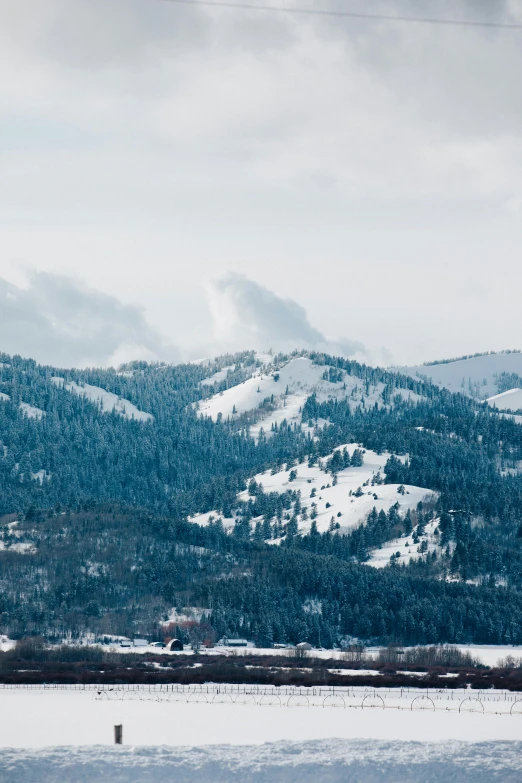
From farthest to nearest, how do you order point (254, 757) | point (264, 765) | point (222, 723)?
point (222, 723), point (254, 757), point (264, 765)

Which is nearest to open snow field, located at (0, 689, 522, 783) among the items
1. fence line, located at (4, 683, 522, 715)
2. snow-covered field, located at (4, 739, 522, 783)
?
snow-covered field, located at (4, 739, 522, 783)

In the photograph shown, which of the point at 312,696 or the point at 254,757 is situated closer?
the point at 254,757

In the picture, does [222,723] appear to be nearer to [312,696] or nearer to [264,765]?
[264,765]

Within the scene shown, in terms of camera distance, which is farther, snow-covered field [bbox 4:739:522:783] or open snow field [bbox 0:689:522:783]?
open snow field [bbox 0:689:522:783]

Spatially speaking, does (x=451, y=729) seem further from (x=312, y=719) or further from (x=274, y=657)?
(x=274, y=657)

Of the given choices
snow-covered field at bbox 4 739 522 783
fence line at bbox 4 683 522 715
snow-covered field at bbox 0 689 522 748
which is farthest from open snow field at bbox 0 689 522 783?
fence line at bbox 4 683 522 715

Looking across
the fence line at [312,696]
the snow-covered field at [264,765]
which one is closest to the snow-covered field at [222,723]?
the fence line at [312,696]

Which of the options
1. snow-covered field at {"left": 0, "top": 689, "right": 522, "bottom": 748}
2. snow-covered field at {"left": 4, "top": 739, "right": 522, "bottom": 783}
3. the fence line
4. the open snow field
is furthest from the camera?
the fence line

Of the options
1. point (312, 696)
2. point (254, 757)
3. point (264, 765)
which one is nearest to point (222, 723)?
point (254, 757)

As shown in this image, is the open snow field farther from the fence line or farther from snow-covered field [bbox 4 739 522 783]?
the fence line

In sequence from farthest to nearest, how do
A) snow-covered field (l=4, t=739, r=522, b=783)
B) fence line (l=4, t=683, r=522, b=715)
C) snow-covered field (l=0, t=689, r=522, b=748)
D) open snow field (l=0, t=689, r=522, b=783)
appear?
1. fence line (l=4, t=683, r=522, b=715)
2. snow-covered field (l=0, t=689, r=522, b=748)
3. open snow field (l=0, t=689, r=522, b=783)
4. snow-covered field (l=4, t=739, r=522, b=783)

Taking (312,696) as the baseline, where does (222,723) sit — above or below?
above

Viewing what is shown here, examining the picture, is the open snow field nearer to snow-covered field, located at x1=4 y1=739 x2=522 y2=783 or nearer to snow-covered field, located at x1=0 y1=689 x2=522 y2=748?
snow-covered field, located at x1=4 y1=739 x2=522 y2=783

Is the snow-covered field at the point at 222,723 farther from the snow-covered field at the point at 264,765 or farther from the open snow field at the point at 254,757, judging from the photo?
the snow-covered field at the point at 264,765
